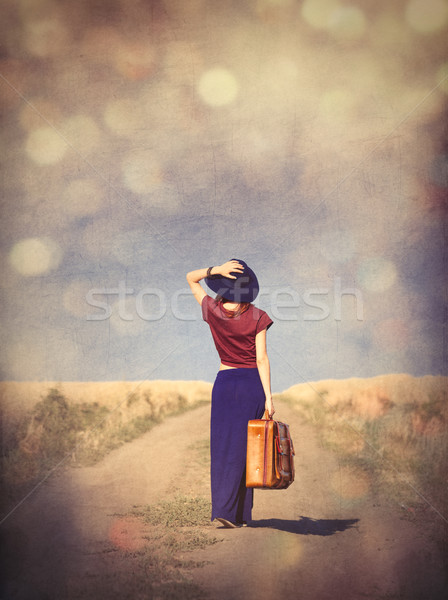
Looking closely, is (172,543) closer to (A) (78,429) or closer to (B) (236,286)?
(A) (78,429)

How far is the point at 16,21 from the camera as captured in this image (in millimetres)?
5840

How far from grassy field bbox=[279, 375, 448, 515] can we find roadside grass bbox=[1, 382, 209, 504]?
1.12 m

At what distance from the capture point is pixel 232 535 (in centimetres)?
478

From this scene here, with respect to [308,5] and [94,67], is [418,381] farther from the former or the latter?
[94,67]

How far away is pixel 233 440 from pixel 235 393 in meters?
0.38

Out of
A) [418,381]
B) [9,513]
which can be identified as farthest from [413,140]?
[9,513]

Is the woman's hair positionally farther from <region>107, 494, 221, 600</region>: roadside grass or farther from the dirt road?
<region>107, 494, 221, 600</region>: roadside grass

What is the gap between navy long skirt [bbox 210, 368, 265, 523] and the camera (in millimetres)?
4742

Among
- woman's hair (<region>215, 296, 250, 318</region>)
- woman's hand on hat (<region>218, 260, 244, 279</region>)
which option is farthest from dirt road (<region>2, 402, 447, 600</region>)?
woman's hand on hat (<region>218, 260, 244, 279</region>)

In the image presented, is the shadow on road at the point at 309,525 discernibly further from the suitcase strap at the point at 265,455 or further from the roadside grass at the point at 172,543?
the suitcase strap at the point at 265,455

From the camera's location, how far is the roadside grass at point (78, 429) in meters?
5.30

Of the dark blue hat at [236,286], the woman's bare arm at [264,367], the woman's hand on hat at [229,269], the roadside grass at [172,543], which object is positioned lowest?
the roadside grass at [172,543]

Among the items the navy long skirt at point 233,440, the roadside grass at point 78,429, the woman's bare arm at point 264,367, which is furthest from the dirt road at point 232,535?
the woman's bare arm at point 264,367

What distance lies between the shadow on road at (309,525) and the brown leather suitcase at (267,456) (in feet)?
1.90
